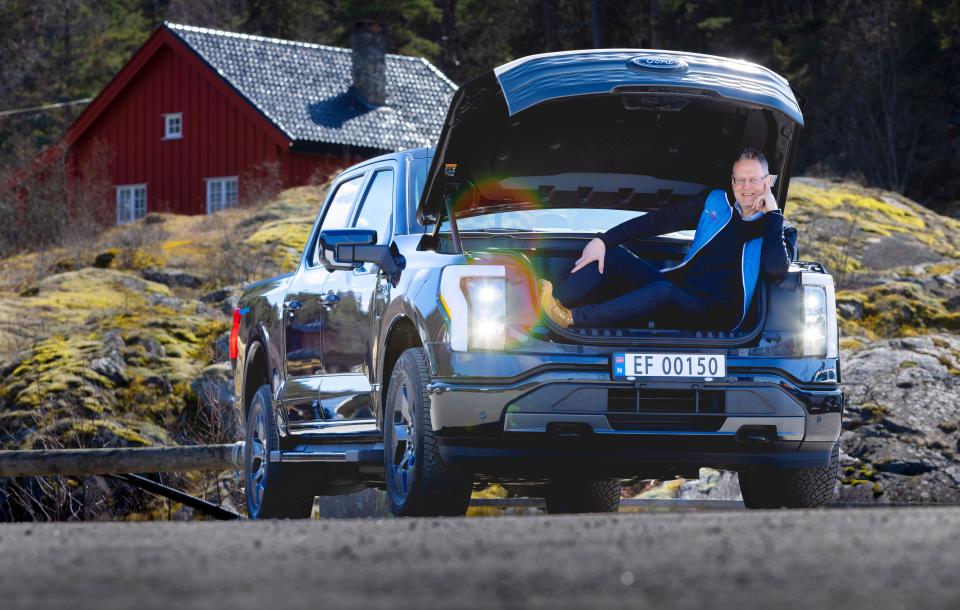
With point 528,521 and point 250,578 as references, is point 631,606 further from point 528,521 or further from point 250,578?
point 528,521

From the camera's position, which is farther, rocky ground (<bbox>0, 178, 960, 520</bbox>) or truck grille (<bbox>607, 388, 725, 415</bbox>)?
rocky ground (<bbox>0, 178, 960, 520</bbox>)

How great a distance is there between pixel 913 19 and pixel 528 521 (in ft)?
135

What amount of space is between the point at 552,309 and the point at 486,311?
332 mm

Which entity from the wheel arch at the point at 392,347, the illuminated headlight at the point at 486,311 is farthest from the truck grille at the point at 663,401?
the wheel arch at the point at 392,347

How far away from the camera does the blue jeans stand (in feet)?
23.3

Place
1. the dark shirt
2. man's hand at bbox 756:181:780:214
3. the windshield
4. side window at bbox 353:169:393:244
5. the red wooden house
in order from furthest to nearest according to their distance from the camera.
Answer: the red wooden house → side window at bbox 353:169:393:244 → the windshield → man's hand at bbox 756:181:780:214 → the dark shirt

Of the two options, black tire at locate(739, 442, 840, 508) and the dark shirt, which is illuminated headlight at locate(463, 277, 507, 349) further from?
black tire at locate(739, 442, 840, 508)

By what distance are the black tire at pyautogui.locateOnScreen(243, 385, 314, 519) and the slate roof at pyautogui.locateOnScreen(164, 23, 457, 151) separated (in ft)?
104

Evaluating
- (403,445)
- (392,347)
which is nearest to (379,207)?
(392,347)

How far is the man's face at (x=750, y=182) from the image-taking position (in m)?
7.69

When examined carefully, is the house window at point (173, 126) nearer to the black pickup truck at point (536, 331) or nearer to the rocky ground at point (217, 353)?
the rocky ground at point (217, 353)

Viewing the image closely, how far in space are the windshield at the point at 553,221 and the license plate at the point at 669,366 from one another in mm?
1279

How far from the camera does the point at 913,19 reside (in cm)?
4384

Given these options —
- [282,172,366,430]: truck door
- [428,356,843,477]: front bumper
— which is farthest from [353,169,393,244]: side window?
[428,356,843,477]: front bumper
